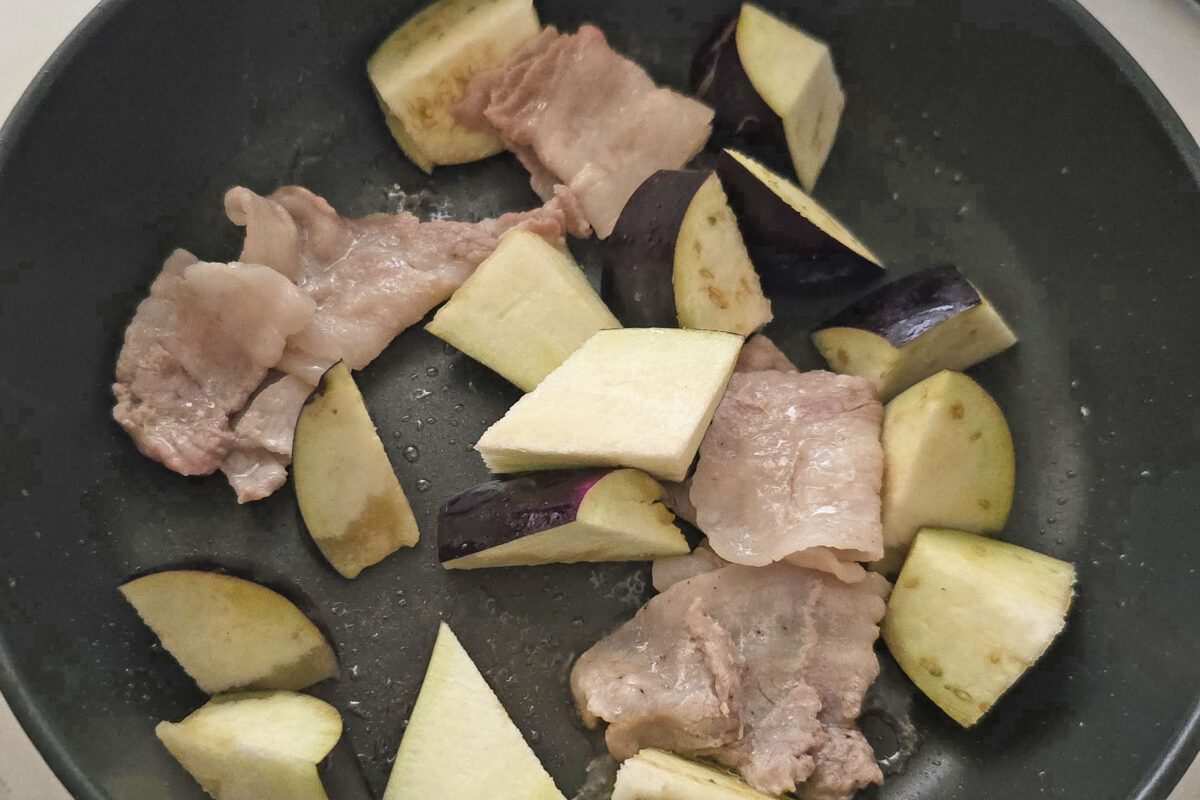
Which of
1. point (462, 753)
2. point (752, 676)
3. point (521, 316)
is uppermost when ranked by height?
point (521, 316)

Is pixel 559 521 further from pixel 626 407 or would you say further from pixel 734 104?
pixel 734 104

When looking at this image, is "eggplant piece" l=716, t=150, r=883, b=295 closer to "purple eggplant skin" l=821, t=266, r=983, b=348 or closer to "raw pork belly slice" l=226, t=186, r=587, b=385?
"purple eggplant skin" l=821, t=266, r=983, b=348

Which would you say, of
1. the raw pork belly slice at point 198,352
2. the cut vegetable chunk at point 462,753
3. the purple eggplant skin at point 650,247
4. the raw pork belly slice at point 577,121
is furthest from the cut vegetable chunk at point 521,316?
the cut vegetable chunk at point 462,753

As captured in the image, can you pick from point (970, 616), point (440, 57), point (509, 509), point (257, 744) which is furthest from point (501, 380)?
point (970, 616)

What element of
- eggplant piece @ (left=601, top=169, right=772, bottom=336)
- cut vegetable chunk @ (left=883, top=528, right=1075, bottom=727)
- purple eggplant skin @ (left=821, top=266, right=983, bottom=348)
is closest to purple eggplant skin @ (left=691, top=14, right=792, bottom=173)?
eggplant piece @ (left=601, top=169, right=772, bottom=336)

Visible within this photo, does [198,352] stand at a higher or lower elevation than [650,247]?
lower

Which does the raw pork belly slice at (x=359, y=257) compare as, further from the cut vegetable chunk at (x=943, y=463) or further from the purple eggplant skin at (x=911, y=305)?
the cut vegetable chunk at (x=943, y=463)

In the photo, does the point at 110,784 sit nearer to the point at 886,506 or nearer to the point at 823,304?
the point at 886,506
